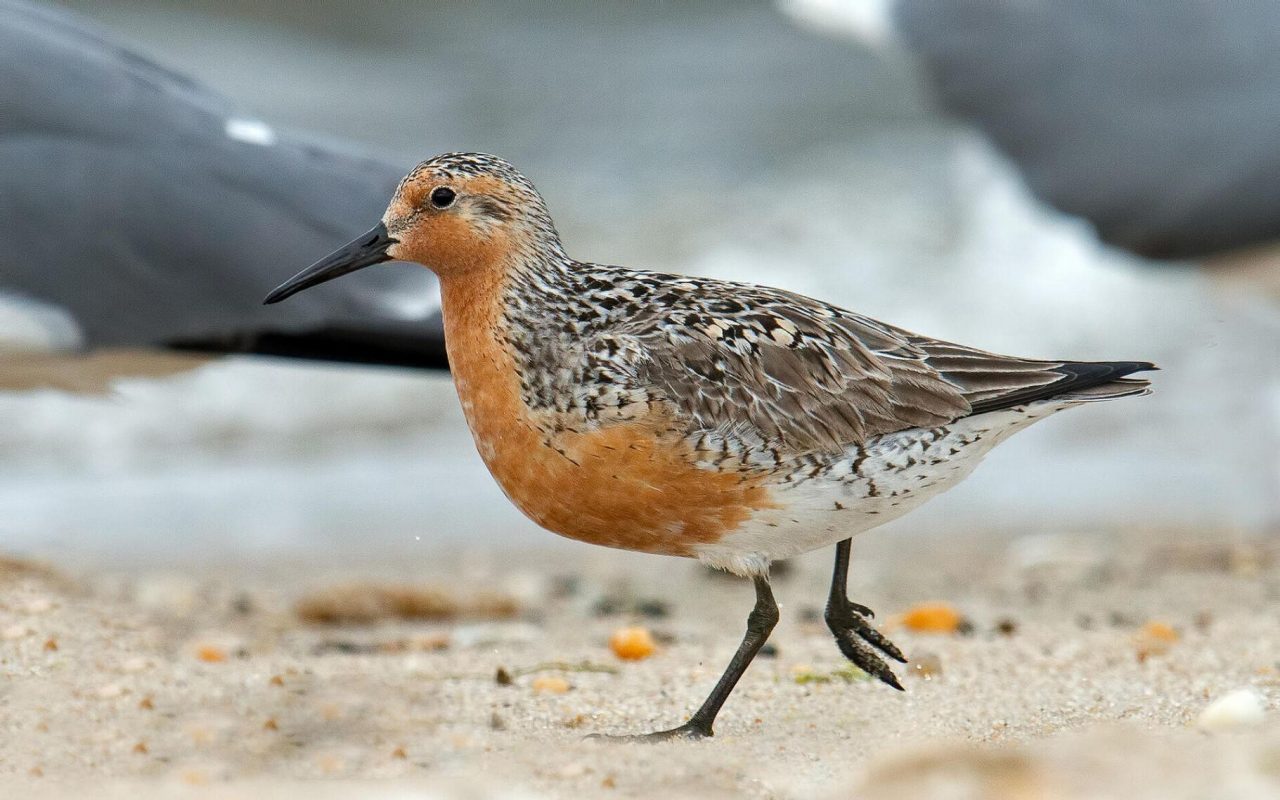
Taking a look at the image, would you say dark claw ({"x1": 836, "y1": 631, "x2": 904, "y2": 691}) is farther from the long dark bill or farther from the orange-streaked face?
the long dark bill

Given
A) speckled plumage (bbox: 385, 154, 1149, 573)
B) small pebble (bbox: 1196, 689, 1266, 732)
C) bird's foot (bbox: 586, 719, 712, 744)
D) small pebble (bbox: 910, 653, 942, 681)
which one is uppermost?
speckled plumage (bbox: 385, 154, 1149, 573)

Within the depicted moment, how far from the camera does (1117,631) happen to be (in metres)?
5.42

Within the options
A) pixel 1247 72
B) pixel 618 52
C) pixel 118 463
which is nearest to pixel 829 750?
pixel 1247 72

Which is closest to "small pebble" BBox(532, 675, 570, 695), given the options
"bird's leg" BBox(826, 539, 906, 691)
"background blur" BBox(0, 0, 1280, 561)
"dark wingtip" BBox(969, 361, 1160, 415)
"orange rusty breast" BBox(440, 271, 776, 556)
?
"orange rusty breast" BBox(440, 271, 776, 556)

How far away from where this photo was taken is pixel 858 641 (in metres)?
4.47

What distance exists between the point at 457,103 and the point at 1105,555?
11.1 meters

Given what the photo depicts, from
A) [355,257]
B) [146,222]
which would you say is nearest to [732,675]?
[355,257]

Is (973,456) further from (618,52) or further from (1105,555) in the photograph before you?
(618,52)

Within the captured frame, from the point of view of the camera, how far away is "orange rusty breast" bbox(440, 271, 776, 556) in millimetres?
3846

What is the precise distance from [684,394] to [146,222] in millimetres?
3507

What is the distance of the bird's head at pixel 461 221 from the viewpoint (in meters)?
4.05

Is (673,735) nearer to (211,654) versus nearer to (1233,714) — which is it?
(1233,714)

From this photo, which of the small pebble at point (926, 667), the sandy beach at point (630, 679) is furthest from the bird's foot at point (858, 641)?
the small pebble at point (926, 667)

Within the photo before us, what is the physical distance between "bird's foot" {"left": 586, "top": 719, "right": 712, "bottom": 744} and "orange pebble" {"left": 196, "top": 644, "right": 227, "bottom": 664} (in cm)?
160
